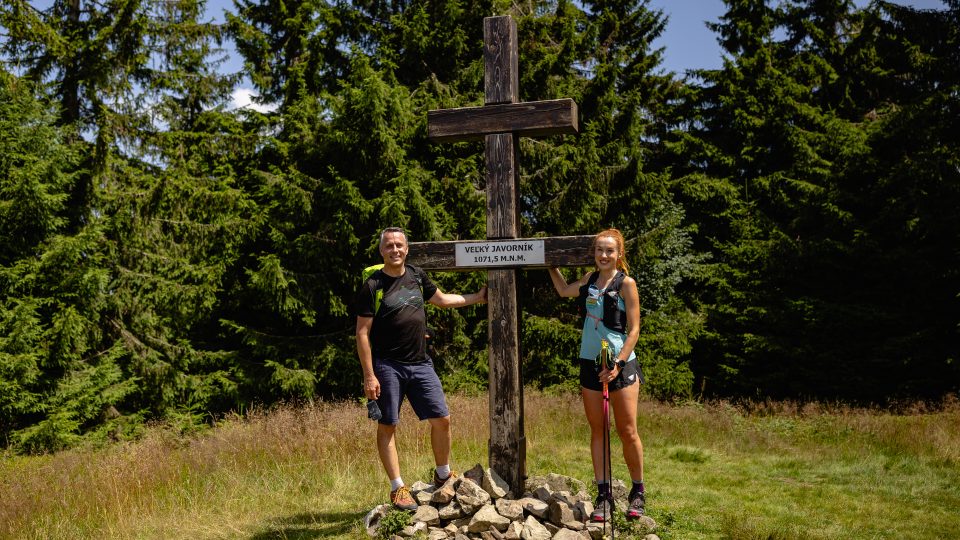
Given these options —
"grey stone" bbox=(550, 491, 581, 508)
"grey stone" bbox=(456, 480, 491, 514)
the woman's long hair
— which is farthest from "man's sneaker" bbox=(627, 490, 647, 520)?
the woman's long hair

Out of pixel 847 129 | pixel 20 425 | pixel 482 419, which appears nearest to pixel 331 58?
pixel 20 425

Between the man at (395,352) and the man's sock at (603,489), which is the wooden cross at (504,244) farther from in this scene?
the man's sock at (603,489)

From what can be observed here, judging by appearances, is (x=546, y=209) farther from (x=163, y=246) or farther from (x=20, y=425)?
(x=20, y=425)

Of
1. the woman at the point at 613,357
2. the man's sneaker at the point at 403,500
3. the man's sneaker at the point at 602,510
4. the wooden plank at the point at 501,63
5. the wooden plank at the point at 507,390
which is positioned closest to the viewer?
the woman at the point at 613,357

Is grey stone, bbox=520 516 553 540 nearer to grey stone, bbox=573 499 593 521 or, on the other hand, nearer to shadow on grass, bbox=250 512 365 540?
grey stone, bbox=573 499 593 521

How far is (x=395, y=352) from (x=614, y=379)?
155cm

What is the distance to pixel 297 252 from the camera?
13484 millimetres

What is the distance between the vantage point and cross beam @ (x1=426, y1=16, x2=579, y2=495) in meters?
5.33

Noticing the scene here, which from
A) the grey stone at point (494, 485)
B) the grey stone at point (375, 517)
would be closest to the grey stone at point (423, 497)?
the grey stone at point (375, 517)

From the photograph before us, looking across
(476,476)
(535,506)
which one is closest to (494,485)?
(476,476)

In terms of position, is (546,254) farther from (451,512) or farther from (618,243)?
(451,512)

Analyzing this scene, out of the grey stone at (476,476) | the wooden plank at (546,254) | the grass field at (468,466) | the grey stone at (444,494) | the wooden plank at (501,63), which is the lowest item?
the grass field at (468,466)

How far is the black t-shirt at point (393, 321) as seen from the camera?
4883mm

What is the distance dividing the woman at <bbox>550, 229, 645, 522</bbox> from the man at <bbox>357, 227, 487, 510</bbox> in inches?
42.4
